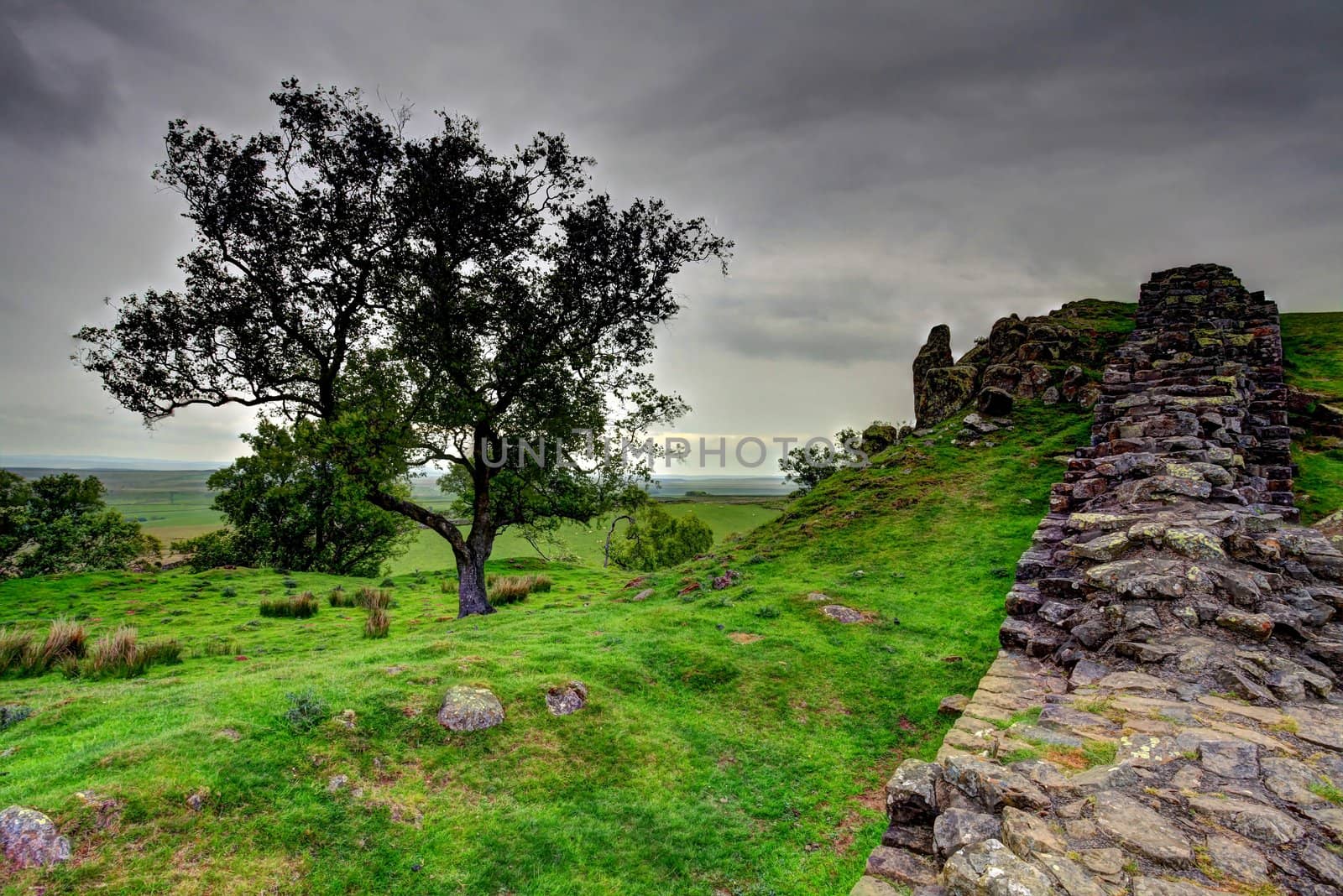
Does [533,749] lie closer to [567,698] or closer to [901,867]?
[567,698]

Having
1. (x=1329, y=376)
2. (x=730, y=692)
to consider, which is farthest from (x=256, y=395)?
(x=1329, y=376)

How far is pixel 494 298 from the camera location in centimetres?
1794

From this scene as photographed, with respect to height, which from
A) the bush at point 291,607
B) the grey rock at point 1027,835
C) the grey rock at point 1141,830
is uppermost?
the grey rock at point 1141,830

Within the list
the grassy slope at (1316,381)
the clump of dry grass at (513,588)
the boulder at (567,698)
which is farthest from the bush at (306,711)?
the grassy slope at (1316,381)

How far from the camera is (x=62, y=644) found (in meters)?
11.6

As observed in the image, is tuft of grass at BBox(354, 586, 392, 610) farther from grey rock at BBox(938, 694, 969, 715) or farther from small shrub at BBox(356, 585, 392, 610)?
grey rock at BBox(938, 694, 969, 715)

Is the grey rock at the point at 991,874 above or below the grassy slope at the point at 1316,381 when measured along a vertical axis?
below

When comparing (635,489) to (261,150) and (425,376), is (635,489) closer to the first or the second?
(425,376)

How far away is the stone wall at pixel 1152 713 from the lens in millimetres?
3854

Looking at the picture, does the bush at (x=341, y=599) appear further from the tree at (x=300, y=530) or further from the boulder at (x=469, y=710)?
the boulder at (x=469, y=710)

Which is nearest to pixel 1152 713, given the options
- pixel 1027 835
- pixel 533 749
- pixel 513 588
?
pixel 1027 835

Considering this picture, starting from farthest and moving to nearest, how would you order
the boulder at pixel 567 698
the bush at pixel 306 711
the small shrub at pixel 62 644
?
the small shrub at pixel 62 644 < the boulder at pixel 567 698 < the bush at pixel 306 711

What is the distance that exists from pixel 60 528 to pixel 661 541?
4840 centimetres

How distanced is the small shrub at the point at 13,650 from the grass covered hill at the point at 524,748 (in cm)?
77
